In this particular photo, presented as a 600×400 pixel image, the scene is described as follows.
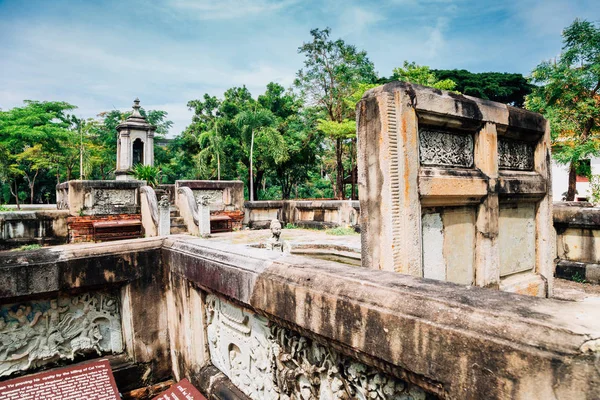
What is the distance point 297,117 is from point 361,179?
22.2 m

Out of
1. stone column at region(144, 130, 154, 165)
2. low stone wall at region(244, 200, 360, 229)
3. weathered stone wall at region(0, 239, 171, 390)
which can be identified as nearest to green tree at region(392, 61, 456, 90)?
low stone wall at region(244, 200, 360, 229)

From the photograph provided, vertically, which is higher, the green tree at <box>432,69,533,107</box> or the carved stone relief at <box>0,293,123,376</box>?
the green tree at <box>432,69,533,107</box>

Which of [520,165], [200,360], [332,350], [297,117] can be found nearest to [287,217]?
[520,165]

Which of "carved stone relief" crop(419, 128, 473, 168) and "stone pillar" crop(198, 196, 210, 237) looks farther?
"stone pillar" crop(198, 196, 210, 237)

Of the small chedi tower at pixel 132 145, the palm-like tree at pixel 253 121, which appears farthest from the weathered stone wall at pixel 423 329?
the palm-like tree at pixel 253 121

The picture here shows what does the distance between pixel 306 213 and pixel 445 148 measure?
9112 millimetres

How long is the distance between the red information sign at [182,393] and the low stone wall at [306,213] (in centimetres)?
834

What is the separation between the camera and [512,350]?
0.92 m

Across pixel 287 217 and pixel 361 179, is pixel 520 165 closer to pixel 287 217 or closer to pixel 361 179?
pixel 361 179

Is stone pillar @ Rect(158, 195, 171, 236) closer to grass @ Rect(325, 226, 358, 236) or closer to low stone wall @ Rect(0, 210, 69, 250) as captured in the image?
low stone wall @ Rect(0, 210, 69, 250)

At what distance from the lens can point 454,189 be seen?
2.94m

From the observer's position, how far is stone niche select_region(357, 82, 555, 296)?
8.66 ft

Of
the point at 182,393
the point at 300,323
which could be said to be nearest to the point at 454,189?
the point at 300,323

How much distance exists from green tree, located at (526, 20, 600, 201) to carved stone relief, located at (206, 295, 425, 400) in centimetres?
1678
